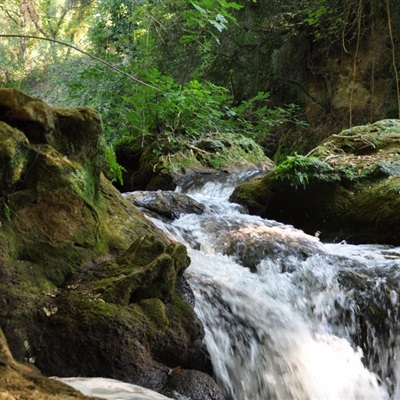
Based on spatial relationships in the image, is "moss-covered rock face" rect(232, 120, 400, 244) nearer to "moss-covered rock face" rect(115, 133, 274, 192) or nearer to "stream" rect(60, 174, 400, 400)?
"stream" rect(60, 174, 400, 400)

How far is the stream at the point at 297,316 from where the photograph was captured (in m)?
3.05

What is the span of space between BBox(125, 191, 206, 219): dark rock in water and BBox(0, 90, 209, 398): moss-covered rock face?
2430 mm

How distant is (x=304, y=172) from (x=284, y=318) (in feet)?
10.2

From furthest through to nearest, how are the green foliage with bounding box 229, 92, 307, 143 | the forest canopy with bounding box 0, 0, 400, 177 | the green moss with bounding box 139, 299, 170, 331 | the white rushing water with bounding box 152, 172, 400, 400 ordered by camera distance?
the green foliage with bounding box 229, 92, 307, 143
the forest canopy with bounding box 0, 0, 400, 177
the white rushing water with bounding box 152, 172, 400, 400
the green moss with bounding box 139, 299, 170, 331

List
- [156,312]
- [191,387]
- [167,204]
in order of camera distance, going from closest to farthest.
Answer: [191,387]
[156,312]
[167,204]

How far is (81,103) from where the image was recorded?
30.4 ft

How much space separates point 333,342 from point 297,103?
38.9 ft

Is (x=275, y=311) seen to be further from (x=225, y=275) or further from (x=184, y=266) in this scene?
(x=184, y=266)

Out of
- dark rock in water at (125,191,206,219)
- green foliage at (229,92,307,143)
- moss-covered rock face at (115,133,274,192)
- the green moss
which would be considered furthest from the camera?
green foliage at (229,92,307,143)

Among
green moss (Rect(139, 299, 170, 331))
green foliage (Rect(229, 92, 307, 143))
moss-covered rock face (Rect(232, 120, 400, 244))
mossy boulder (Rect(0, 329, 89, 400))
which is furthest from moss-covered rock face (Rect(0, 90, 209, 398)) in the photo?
green foliage (Rect(229, 92, 307, 143))

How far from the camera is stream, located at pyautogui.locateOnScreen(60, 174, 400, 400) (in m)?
3.05

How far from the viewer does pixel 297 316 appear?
3695 mm

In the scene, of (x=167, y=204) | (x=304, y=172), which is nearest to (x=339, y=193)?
(x=304, y=172)

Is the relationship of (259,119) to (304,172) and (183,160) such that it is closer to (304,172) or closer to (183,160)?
(183,160)
